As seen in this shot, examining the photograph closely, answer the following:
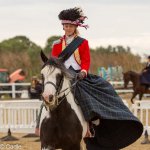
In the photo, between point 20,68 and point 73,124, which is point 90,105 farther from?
point 20,68

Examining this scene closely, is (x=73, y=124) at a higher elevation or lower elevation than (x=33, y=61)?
higher

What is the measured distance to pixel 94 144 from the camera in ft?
28.4

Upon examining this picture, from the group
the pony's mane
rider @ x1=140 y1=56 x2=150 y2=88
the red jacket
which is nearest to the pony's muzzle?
the pony's mane

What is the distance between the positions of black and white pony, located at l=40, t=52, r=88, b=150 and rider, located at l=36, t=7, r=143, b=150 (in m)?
0.24

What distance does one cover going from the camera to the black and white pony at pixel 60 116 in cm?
737

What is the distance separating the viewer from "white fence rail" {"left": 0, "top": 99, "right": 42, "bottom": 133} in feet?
48.7

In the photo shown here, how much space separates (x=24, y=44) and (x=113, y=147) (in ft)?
163

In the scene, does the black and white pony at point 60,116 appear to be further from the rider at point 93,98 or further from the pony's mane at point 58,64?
the rider at point 93,98

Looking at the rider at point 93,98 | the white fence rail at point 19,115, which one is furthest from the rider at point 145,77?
the rider at point 93,98

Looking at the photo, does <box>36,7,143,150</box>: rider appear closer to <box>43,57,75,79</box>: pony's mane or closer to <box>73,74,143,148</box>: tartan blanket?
<box>73,74,143,148</box>: tartan blanket

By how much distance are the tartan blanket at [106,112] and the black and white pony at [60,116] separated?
21cm

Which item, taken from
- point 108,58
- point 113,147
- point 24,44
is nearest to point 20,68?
point 108,58

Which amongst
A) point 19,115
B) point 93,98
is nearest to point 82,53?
point 93,98

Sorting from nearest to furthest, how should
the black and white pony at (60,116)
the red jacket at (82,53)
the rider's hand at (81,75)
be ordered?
the black and white pony at (60,116), the rider's hand at (81,75), the red jacket at (82,53)
